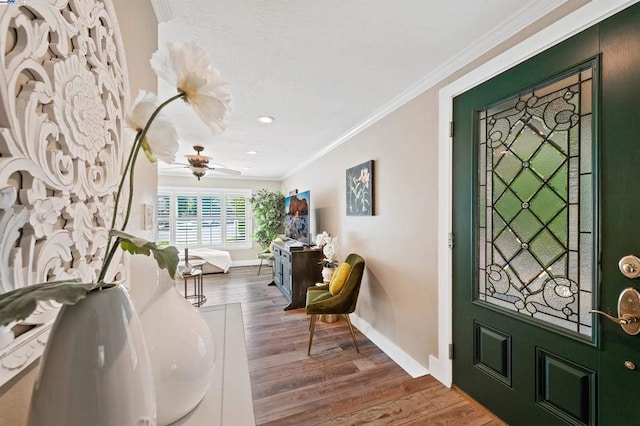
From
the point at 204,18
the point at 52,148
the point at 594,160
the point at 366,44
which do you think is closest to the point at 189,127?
the point at 204,18

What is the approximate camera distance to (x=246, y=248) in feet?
21.4

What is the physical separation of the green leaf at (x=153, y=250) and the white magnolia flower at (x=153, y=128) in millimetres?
231

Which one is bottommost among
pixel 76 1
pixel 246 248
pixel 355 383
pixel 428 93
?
pixel 355 383

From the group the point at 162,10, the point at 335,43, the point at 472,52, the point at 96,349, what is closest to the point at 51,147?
the point at 96,349

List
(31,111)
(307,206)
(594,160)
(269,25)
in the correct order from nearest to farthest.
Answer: (31,111)
(594,160)
(269,25)
(307,206)

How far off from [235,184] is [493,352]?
6116mm

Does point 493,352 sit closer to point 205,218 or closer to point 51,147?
point 51,147

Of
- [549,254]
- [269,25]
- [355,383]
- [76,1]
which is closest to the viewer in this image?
[76,1]

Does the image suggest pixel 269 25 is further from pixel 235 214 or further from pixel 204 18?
pixel 235 214

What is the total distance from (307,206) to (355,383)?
2632mm

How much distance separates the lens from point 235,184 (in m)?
6.44

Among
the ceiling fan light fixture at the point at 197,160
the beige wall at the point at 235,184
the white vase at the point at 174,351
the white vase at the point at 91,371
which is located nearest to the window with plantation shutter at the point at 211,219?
the beige wall at the point at 235,184

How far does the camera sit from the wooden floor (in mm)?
1560

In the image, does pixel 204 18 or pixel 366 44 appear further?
pixel 366 44
